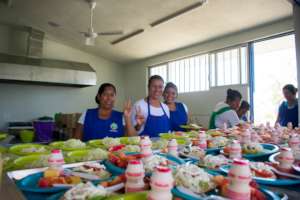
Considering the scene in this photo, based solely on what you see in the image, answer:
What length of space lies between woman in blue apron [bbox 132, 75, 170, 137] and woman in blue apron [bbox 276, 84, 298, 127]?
6.06 feet

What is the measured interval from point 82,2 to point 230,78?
2.85m

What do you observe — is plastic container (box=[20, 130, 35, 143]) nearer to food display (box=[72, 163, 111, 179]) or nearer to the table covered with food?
the table covered with food

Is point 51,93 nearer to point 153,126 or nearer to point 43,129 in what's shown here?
point 43,129

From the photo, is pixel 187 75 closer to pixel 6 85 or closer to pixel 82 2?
pixel 82 2

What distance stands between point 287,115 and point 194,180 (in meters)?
3.03

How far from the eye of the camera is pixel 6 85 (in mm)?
5562

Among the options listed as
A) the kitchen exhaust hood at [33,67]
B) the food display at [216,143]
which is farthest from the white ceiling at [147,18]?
the food display at [216,143]

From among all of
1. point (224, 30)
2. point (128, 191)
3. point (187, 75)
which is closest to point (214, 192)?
point (128, 191)

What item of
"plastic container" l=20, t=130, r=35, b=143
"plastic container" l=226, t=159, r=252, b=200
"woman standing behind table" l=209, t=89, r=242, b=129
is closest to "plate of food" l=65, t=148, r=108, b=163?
"plastic container" l=226, t=159, r=252, b=200

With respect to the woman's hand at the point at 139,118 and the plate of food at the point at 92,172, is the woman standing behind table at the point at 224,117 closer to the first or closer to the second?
the woman's hand at the point at 139,118

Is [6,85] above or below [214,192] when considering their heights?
above

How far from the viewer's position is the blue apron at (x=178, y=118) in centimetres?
274

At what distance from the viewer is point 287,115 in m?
3.18

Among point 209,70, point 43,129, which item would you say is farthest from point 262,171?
point 43,129
